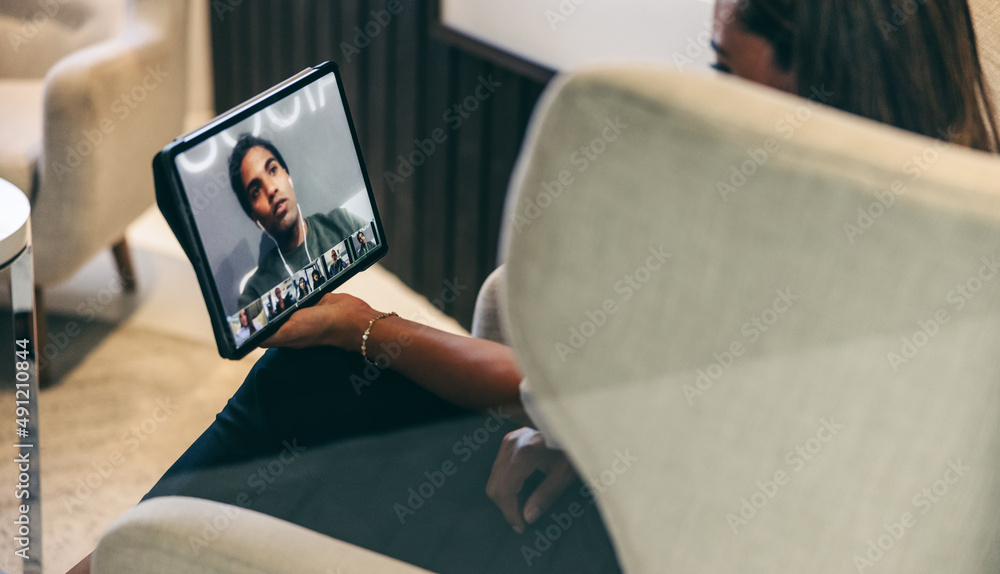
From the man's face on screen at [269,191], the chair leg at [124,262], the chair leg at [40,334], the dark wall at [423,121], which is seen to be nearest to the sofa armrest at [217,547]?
the man's face on screen at [269,191]

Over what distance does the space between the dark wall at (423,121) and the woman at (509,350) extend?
974 millimetres

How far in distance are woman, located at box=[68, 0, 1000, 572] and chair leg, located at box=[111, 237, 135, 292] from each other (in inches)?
54.0

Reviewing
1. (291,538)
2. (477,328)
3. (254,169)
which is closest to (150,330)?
(477,328)

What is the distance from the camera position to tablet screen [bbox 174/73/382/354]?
660mm

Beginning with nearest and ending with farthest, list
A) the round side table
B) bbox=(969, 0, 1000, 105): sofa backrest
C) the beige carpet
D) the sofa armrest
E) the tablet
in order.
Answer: the sofa armrest
the tablet
bbox=(969, 0, 1000, 105): sofa backrest
the round side table
the beige carpet

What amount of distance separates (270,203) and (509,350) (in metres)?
0.23

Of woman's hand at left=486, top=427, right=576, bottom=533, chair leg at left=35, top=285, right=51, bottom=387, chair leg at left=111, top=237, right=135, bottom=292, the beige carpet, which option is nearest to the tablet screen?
woman's hand at left=486, top=427, right=576, bottom=533

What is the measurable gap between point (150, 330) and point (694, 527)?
1818 millimetres

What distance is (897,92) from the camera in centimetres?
66

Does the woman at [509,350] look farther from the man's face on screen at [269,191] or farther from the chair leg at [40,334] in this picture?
the chair leg at [40,334]

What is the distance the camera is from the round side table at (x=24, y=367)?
111cm

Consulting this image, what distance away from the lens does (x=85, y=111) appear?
1.65 meters

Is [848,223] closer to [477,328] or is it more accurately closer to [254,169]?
[254,169]

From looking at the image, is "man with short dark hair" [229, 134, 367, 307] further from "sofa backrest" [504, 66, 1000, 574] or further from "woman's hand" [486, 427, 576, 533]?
"sofa backrest" [504, 66, 1000, 574]
